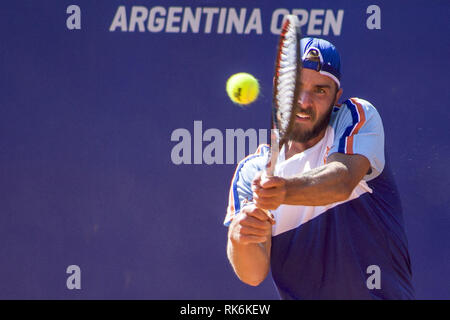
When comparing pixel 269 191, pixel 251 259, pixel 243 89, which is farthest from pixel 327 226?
pixel 243 89

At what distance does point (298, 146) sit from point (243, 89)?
771 mm

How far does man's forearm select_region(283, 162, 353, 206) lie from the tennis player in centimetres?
25

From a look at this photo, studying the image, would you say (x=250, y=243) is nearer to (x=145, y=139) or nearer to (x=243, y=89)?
(x=243, y=89)

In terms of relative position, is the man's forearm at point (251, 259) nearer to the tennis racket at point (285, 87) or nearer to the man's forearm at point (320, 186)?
the man's forearm at point (320, 186)

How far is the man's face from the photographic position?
2.66 meters

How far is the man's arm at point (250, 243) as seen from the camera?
2270 millimetres

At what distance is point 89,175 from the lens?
11.7ft

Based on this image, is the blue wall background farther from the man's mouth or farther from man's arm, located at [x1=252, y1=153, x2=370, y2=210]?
man's arm, located at [x1=252, y1=153, x2=370, y2=210]

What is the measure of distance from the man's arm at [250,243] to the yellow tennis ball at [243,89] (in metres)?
0.95

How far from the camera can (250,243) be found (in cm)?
248

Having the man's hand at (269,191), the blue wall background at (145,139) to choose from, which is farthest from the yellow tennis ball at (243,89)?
the man's hand at (269,191)

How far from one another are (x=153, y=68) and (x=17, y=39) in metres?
0.76
